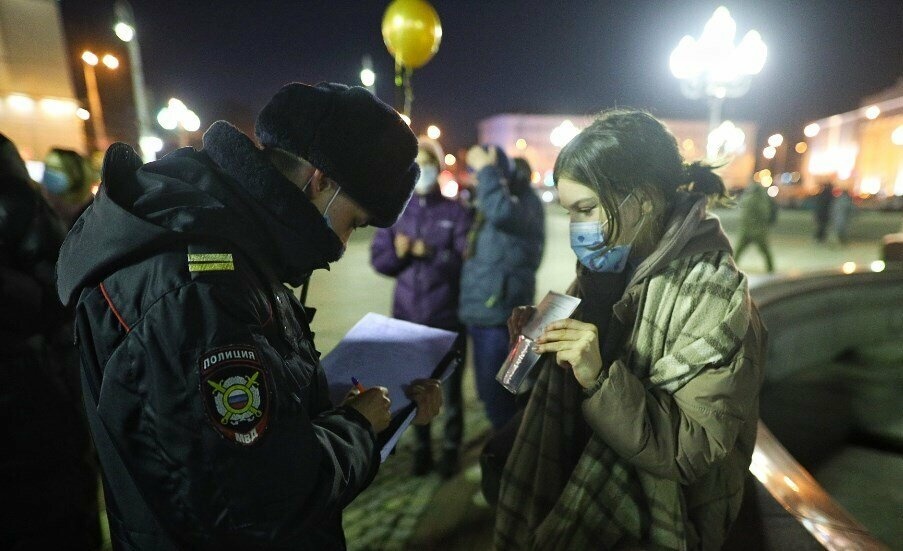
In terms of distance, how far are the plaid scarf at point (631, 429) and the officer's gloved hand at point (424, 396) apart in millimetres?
336

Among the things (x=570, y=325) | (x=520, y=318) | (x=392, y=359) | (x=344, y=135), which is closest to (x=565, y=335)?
(x=570, y=325)

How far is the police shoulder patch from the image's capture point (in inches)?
35.4

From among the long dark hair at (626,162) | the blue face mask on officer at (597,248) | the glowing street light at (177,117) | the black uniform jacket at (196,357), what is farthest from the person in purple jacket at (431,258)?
the glowing street light at (177,117)

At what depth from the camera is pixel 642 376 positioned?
1.46m

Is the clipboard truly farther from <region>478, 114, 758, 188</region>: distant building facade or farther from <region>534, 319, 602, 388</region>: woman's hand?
<region>478, 114, 758, 188</region>: distant building facade

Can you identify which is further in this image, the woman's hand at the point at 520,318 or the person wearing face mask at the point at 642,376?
the woman's hand at the point at 520,318

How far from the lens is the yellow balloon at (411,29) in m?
5.64

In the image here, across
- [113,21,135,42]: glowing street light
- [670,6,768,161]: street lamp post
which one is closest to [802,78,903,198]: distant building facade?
[670,6,768,161]: street lamp post

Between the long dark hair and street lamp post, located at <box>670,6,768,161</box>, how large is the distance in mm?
8937

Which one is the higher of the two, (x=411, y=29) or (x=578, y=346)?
(x=411, y=29)

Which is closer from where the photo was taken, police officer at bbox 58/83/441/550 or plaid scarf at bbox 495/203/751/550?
police officer at bbox 58/83/441/550

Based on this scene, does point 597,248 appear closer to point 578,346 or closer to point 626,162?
point 626,162

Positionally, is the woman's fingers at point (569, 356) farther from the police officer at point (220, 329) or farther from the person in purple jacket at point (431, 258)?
the person in purple jacket at point (431, 258)

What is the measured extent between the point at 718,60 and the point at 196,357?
413 inches
